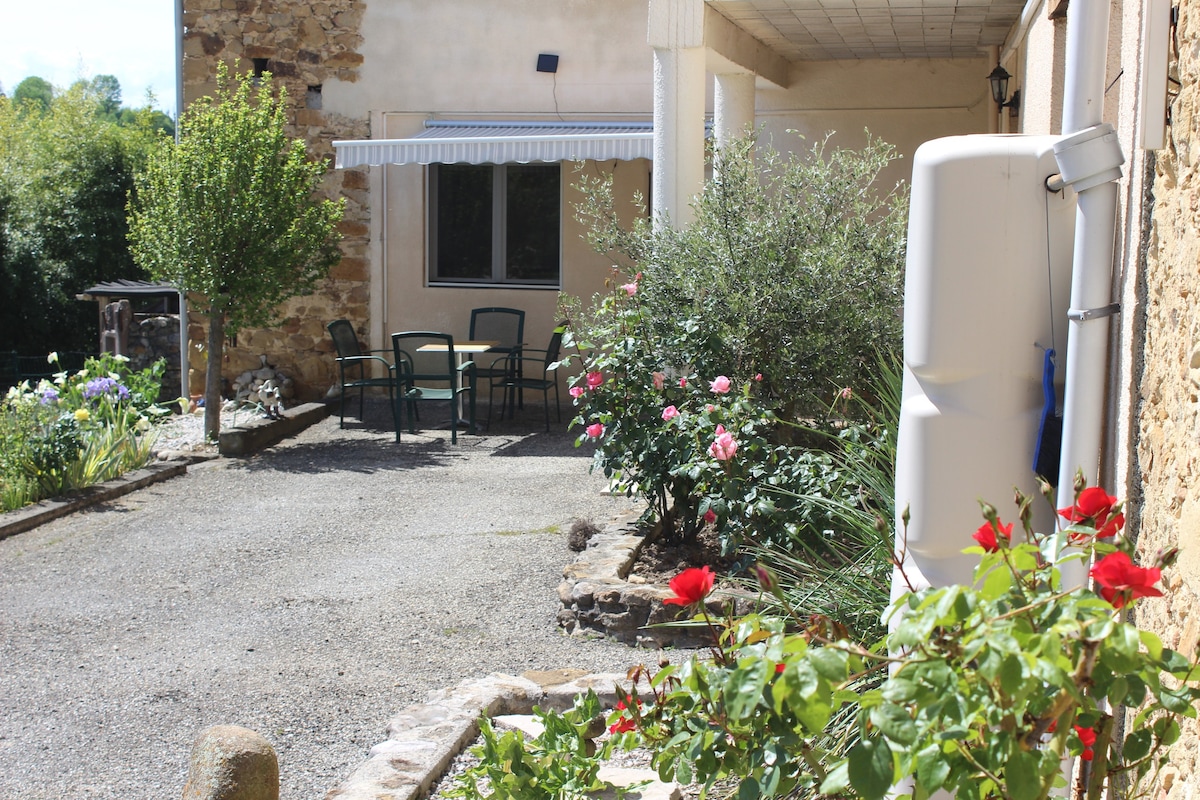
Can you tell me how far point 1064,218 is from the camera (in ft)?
7.31

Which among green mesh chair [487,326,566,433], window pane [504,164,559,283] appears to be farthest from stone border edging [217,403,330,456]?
window pane [504,164,559,283]

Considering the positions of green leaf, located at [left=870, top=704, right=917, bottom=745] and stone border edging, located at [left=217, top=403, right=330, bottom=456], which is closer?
green leaf, located at [left=870, top=704, right=917, bottom=745]

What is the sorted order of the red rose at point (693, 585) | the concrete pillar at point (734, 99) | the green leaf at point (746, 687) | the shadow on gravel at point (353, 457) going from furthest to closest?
the shadow on gravel at point (353, 457)
the concrete pillar at point (734, 99)
the red rose at point (693, 585)
the green leaf at point (746, 687)

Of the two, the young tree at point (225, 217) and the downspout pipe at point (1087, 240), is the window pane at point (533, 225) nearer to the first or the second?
the young tree at point (225, 217)

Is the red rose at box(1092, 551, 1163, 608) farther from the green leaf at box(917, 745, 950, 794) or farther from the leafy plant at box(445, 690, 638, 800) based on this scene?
the leafy plant at box(445, 690, 638, 800)

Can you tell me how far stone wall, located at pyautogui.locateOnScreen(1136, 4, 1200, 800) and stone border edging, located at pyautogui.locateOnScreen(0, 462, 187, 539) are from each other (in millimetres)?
6126

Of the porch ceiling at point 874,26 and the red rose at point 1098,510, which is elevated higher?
the porch ceiling at point 874,26

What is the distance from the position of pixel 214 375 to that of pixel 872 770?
27.3 feet

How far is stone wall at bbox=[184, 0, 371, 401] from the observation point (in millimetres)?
11016

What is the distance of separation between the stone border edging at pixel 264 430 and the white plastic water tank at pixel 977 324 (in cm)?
724

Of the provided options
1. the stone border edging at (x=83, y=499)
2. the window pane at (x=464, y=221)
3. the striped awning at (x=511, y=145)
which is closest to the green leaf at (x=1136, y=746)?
the stone border edging at (x=83, y=499)

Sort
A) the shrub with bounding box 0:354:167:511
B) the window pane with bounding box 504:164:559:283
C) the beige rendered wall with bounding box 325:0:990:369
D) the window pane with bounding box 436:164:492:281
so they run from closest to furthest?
the shrub with bounding box 0:354:167:511 → the beige rendered wall with bounding box 325:0:990:369 → the window pane with bounding box 504:164:559:283 → the window pane with bounding box 436:164:492:281

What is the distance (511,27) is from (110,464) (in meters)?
5.54

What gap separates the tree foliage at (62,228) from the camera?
18.7m
